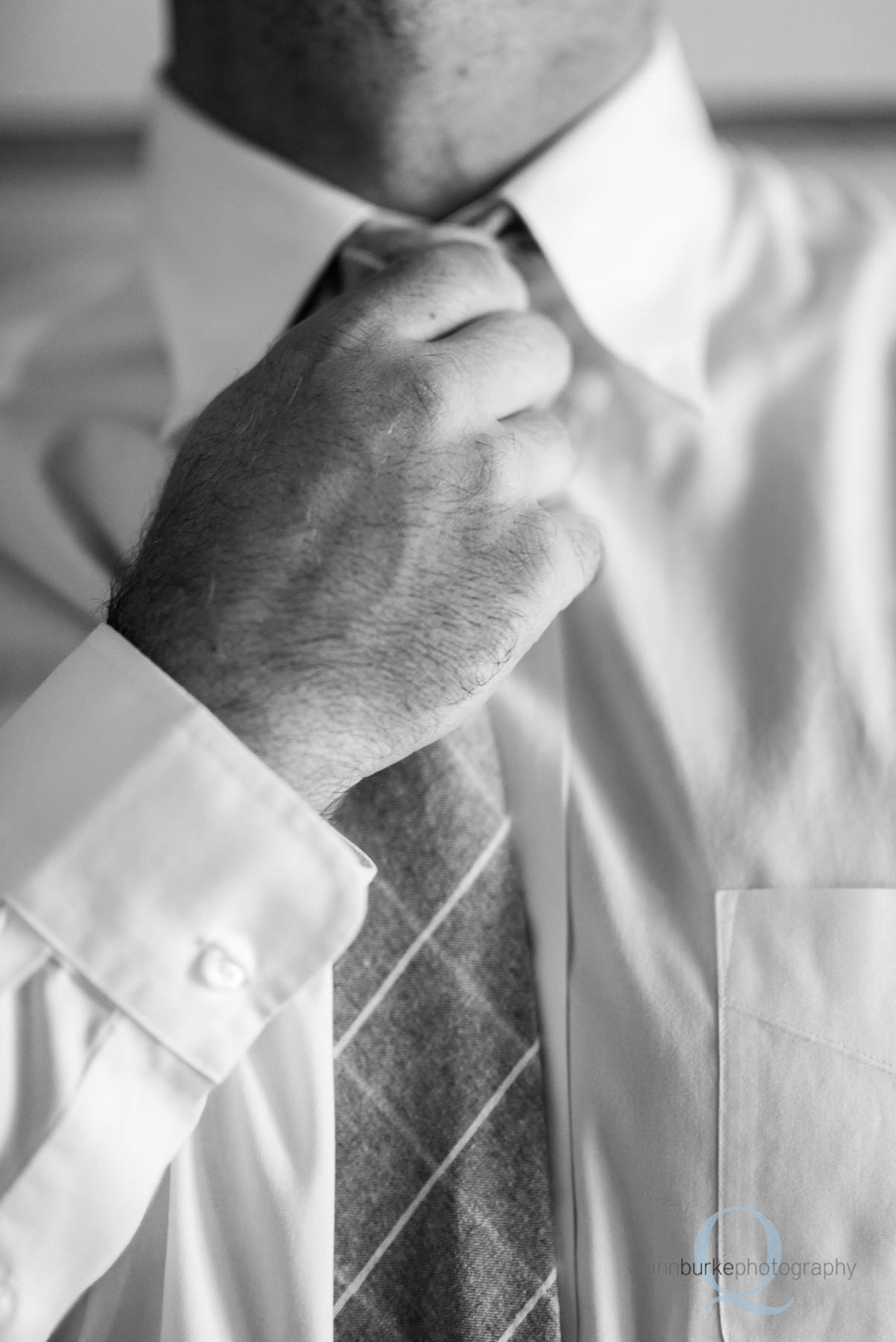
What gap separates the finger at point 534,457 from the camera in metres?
0.62

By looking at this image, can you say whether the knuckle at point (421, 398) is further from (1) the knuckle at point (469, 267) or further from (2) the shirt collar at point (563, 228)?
(2) the shirt collar at point (563, 228)

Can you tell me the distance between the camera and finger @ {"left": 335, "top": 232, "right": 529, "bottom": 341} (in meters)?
0.64

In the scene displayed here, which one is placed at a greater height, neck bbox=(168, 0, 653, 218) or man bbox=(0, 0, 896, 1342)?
neck bbox=(168, 0, 653, 218)

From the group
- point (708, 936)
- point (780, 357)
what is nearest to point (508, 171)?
point (780, 357)

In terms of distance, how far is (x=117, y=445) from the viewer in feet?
2.85

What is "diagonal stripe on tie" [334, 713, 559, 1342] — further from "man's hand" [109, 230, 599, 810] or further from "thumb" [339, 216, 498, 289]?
"thumb" [339, 216, 498, 289]

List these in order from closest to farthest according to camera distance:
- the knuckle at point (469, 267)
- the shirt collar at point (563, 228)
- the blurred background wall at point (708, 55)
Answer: the knuckle at point (469, 267), the shirt collar at point (563, 228), the blurred background wall at point (708, 55)

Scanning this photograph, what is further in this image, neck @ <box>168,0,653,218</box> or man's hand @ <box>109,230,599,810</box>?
neck @ <box>168,0,653,218</box>

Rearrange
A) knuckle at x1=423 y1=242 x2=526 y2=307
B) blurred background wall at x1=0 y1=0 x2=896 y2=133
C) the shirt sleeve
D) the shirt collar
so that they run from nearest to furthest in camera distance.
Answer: the shirt sleeve, knuckle at x1=423 y1=242 x2=526 y2=307, the shirt collar, blurred background wall at x1=0 y1=0 x2=896 y2=133

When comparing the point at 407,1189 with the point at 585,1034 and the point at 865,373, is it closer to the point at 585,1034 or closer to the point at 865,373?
the point at 585,1034

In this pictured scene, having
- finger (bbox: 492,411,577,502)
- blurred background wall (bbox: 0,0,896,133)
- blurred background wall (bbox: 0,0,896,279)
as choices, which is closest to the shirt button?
finger (bbox: 492,411,577,502)

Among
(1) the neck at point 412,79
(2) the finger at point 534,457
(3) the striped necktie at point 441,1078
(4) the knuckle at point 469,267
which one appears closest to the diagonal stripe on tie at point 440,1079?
(3) the striped necktie at point 441,1078

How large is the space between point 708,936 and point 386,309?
405 mm

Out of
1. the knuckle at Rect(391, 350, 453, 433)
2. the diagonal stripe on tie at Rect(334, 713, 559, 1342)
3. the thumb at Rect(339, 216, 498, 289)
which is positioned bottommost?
the diagonal stripe on tie at Rect(334, 713, 559, 1342)
